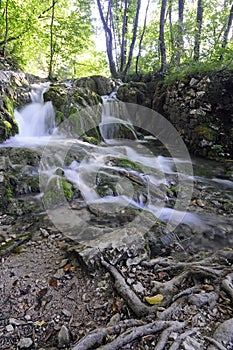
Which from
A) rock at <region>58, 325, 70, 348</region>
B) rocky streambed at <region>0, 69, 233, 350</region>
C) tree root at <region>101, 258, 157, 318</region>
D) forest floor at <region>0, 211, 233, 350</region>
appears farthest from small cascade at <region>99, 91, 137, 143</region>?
rock at <region>58, 325, 70, 348</region>

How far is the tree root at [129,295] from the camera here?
6.13 ft

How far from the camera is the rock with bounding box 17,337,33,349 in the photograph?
66.1 inches

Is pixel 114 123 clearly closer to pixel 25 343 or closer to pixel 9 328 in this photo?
pixel 9 328

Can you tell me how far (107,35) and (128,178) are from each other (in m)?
13.1

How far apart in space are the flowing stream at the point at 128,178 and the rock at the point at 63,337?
Answer: 191 cm

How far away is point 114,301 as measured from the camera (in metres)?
2.07

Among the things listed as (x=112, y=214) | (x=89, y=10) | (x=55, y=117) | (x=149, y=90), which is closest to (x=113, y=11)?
(x=89, y=10)

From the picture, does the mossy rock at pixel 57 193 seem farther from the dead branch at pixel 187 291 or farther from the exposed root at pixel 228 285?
the exposed root at pixel 228 285

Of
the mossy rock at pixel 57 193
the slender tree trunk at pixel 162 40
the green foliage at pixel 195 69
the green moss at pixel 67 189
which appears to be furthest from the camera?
the slender tree trunk at pixel 162 40

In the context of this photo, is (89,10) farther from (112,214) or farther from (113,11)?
(112,214)

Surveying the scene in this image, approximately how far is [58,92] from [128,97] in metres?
3.88

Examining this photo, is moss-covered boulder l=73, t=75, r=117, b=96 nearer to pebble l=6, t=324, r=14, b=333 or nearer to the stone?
the stone

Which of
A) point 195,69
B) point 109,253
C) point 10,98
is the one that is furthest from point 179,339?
point 195,69

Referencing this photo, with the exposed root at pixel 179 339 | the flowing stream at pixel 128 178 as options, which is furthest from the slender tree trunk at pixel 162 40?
the exposed root at pixel 179 339
